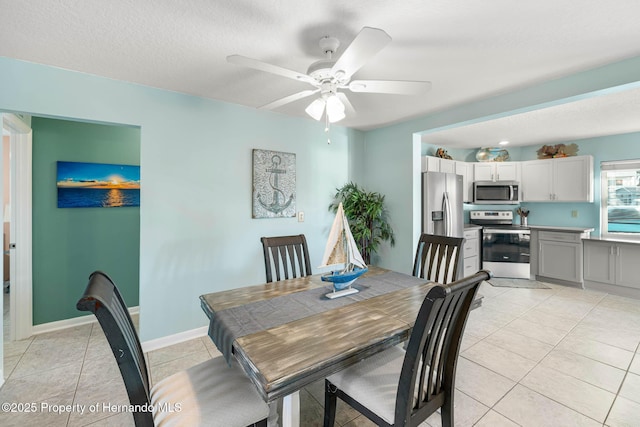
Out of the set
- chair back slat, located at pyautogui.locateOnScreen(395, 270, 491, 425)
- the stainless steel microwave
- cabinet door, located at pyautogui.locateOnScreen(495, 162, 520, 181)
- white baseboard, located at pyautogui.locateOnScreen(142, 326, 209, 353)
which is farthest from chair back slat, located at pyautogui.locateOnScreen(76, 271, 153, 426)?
cabinet door, located at pyautogui.locateOnScreen(495, 162, 520, 181)

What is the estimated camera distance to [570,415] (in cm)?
175

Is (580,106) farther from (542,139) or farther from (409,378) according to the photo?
(409,378)

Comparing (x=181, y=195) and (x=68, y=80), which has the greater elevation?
(x=68, y=80)

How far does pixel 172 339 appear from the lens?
8.84ft

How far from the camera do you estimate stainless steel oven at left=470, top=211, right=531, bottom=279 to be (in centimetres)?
466

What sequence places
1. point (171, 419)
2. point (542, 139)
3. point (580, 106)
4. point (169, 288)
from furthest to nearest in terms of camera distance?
point (542, 139), point (580, 106), point (169, 288), point (171, 419)

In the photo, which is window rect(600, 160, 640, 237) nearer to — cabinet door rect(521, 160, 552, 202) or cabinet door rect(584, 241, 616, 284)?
cabinet door rect(584, 241, 616, 284)

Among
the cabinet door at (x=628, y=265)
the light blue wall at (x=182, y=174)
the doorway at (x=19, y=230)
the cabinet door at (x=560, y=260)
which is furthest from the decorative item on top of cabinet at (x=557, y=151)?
the doorway at (x=19, y=230)

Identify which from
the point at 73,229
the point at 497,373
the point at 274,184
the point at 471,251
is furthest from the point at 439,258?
the point at 73,229

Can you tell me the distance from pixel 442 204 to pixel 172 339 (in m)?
3.67

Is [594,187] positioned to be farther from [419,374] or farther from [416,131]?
[419,374]

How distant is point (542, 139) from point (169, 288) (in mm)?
5837

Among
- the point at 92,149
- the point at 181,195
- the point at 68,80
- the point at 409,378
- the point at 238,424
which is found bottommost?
the point at 238,424

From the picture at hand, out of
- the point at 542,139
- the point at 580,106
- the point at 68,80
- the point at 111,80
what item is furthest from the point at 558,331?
the point at 68,80
